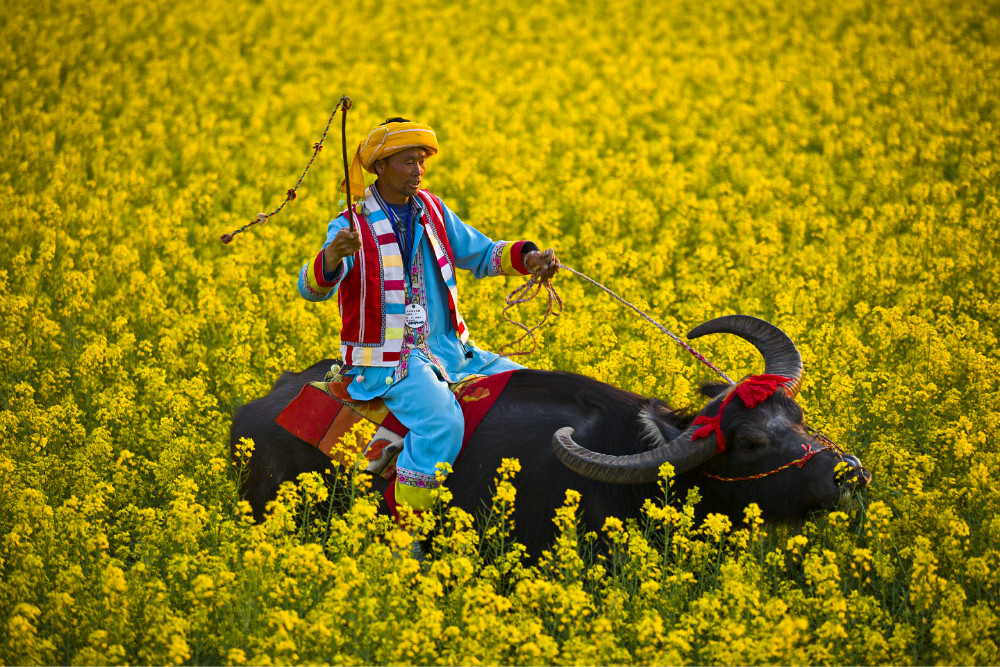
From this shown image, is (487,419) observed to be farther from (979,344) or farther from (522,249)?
(979,344)

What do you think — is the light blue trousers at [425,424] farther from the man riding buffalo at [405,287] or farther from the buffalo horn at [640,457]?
the buffalo horn at [640,457]

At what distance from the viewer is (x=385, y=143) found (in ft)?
14.4

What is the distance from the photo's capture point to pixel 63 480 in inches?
193

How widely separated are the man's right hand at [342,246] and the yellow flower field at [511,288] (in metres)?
1.02

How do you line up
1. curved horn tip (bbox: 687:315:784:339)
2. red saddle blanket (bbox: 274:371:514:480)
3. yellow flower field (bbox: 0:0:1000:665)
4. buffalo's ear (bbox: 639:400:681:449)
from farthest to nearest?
1. red saddle blanket (bbox: 274:371:514:480)
2. curved horn tip (bbox: 687:315:784:339)
3. buffalo's ear (bbox: 639:400:681:449)
4. yellow flower field (bbox: 0:0:1000:665)

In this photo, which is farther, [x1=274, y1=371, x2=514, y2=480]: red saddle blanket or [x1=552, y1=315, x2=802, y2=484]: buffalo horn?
[x1=274, y1=371, x2=514, y2=480]: red saddle blanket

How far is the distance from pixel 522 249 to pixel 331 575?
1824 millimetres

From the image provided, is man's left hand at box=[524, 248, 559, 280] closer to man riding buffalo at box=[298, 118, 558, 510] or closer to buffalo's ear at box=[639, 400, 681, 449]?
man riding buffalo at box=[298, 118, 558, 510]

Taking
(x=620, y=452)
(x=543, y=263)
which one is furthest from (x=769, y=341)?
(x=543, y=263)

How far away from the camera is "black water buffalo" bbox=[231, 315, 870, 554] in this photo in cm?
402

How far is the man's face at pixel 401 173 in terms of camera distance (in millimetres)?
4449

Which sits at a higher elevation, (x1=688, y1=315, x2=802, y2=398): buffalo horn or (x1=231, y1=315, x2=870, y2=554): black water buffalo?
(x1=688, y1=315, x2=802, y2=398): buffalo horn

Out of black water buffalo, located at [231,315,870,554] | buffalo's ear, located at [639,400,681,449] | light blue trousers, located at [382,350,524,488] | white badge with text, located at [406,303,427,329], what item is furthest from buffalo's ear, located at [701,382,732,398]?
white badge with text, located at [406,303,427,329]

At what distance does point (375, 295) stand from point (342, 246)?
17.0 inches
